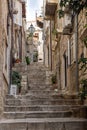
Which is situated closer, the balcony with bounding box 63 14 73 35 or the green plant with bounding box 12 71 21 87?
the balcony with bounding box 63 14 73 35

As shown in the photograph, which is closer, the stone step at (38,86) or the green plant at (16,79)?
the green plant at (16,79)

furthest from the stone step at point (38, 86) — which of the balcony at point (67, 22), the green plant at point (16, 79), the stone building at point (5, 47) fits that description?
the balcony at point (67, 22)

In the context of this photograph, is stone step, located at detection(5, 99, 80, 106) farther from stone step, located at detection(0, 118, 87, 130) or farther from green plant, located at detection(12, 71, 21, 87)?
green plant, located at detection(12, 71, 21, 87)

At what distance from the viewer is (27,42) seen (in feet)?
132

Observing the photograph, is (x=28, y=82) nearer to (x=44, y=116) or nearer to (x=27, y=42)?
(x=44, y=116)

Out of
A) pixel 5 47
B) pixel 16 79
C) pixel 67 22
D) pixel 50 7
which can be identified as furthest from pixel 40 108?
pixel 50 7

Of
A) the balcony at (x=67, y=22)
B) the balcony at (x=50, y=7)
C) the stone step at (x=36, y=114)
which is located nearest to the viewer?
the stone step at (x=36, y=114)

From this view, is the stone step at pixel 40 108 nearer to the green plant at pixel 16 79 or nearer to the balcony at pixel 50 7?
the green plant at pixel 16 79

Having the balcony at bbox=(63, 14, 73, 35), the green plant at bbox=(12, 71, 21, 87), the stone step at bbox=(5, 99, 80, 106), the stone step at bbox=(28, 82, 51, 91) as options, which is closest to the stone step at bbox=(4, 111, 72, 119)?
the stone step at bbox=(5, 99, 80, 106)

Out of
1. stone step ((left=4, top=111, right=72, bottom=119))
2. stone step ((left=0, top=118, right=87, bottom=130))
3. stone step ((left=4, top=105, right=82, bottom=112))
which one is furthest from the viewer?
stone step ((left=4, top=105, right=82, bottom=112))

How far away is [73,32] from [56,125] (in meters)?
4.72

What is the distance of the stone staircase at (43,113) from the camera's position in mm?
9391

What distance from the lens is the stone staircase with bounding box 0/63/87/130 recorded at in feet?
30.8

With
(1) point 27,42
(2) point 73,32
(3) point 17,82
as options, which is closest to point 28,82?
(3) point 17,82
